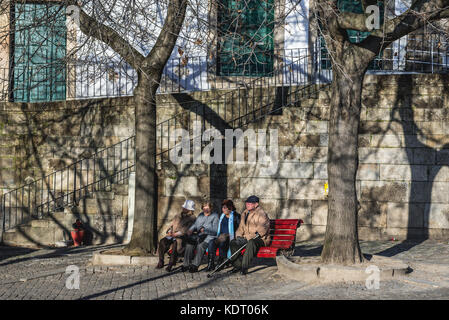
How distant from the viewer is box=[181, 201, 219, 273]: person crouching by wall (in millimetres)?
10420

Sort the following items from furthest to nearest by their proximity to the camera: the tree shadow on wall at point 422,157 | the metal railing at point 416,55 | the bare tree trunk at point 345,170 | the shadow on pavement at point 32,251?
1. the metal railing at point 416,55
2. the tree shadow on wall at point 422,157
3. the shadow on pavement at point 32,251
4. the bare tree trunk at point 345,170

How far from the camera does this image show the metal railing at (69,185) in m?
14.6

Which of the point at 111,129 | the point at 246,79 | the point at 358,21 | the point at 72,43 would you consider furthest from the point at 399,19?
the point at 72,43

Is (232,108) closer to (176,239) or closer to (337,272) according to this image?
(176,239)

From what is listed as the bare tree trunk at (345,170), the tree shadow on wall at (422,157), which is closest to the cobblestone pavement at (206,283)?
the tree shadow on wall at (422,157)

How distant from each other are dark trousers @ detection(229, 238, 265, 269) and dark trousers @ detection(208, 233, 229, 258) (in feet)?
0.67

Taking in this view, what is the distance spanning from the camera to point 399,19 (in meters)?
9.21

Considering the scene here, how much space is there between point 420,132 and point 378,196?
1.56 meters

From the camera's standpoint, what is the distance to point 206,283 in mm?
9359

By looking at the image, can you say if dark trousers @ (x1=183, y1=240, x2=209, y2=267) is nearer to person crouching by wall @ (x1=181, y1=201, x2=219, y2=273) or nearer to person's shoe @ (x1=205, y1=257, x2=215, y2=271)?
person crouching by wall @ (x1=181, y1=201, x2=219, y2=273)

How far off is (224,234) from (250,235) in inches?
19.1

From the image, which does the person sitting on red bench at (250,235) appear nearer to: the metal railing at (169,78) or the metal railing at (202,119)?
the metal railing at (202,119)

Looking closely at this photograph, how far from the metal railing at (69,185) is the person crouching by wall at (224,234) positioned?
4.32 metres

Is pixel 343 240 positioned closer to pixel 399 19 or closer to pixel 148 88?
pixel 399 19
